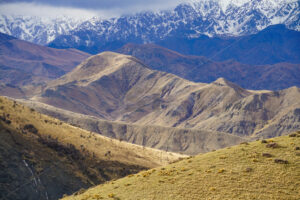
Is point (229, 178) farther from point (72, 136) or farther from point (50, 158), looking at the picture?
point (72, 136)

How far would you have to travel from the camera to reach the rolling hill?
6712 centimetres

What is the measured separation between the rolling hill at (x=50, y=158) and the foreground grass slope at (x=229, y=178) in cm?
2400

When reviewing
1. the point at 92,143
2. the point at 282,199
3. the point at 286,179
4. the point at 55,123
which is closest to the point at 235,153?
the point at 286,179

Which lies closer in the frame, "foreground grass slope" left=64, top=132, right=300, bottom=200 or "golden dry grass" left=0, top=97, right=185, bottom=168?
"foreground grass slope" left=64, top=132, right=300, bottom=200

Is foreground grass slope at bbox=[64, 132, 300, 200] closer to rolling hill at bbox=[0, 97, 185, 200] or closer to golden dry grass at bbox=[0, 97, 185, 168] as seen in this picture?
rolling hill at bbox=[0, 97, 185, 200]

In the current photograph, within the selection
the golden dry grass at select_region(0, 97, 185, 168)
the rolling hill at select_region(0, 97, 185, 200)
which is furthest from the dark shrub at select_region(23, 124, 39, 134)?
the golden dry grass at select_region(0, 97, 185, 168)

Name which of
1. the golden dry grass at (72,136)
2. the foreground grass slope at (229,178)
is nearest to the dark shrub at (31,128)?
the golden dry grass at (72,136)

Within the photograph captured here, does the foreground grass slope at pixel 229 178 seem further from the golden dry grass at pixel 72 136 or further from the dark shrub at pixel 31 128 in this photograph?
the golden dry grass at pixel 72 136

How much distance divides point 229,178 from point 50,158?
154 ft

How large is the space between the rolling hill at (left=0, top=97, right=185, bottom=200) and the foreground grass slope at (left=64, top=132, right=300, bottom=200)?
2400cm

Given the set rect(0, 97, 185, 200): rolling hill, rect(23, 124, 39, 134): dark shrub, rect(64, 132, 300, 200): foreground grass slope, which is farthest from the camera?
rect(23, 124, 39, 134): dark shrub

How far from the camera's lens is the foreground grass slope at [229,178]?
3675 cm

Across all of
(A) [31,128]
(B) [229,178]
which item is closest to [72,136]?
(A) [31,128]

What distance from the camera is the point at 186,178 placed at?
42219mm
